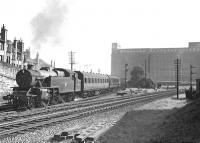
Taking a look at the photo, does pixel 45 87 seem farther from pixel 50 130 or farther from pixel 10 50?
pixel 10 50

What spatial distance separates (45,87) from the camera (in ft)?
71.3

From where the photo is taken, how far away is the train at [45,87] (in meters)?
20.0

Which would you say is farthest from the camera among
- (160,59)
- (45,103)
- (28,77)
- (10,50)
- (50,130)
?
(160,59)

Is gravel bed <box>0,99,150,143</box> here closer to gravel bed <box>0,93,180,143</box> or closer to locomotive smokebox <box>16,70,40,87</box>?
gravel bed <box>0,93,180,143</box>

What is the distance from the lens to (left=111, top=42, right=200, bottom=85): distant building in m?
131

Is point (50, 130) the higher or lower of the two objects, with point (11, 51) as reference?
lower

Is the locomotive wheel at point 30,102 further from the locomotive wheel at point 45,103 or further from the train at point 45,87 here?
the locomotive wheel at point 45,103

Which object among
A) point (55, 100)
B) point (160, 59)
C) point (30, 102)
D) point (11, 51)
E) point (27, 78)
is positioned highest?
point (160, 59)

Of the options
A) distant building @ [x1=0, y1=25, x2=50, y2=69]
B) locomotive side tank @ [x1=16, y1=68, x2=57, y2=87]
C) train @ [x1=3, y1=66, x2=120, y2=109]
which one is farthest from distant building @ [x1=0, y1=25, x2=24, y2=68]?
locomotive side tank @ [x1=16, y1=68, x2=57, y2=87]

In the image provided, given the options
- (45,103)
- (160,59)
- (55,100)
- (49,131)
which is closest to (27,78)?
(45,103)

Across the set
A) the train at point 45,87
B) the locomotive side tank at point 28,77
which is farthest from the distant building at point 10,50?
the locomotive side tank at point 28,77

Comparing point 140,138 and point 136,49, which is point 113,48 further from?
point 140,138

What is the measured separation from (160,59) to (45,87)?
121 metres

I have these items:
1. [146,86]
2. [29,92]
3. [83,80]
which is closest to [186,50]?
[146,86]
